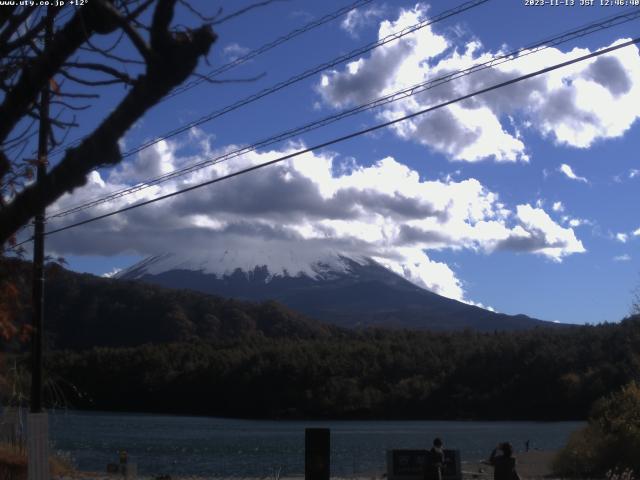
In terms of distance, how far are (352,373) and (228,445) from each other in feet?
176

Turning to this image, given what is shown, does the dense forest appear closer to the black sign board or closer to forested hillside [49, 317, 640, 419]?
forested hillside [49, 317, 640, 419]

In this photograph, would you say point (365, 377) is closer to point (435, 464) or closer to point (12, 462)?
point (12, 462)

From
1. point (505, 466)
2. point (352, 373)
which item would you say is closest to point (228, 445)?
point (505, 466)

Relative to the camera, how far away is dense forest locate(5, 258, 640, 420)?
89938 millimetres

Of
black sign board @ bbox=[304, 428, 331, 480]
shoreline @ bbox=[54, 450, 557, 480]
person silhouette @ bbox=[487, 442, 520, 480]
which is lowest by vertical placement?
shoreline @ bbox=[54, 450, 557, 480]

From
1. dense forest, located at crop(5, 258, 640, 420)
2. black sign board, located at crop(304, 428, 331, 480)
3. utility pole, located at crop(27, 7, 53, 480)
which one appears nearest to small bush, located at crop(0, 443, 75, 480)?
utility pole, located at crop(27, 7, 53, 480)

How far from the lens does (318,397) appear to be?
99.6 m

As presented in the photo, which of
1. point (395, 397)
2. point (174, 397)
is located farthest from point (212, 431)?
point (395, 397)

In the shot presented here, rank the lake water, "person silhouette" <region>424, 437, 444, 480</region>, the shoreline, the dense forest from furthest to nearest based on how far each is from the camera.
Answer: the dense forest → the lake water → the shoreline → "person silhouette" <region>424, 437, 444, 480</region>

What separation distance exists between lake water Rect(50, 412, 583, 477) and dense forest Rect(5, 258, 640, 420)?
994 cm

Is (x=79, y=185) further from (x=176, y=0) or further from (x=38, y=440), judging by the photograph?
(x=38, y=440)

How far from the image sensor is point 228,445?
2093 inches

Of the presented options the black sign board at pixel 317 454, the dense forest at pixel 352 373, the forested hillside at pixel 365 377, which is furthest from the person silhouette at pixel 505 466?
the forested hillside at pixel 365 377

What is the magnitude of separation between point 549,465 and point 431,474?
20.0 meters
